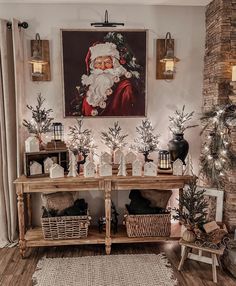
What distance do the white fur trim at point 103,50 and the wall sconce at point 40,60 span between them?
1.65ft

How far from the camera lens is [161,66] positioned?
334cm

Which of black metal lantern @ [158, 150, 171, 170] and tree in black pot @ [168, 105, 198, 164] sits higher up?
tree in black pot @ [168, 105, 198, 164]

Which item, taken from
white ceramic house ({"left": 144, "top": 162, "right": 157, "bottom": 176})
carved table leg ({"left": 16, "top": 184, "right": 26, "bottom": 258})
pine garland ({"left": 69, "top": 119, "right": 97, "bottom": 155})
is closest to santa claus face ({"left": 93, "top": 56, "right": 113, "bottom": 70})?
pine garland ({"left": 69, "top": 119, "right": 97, "bottom": 155})

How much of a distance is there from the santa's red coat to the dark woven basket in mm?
1172

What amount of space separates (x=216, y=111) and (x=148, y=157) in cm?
95

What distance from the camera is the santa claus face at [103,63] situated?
3.28m

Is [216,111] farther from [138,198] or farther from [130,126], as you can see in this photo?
[138,198]

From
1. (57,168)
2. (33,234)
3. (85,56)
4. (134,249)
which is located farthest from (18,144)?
(134,249)

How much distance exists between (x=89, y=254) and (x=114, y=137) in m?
1.29

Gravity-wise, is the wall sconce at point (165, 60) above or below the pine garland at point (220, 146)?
above

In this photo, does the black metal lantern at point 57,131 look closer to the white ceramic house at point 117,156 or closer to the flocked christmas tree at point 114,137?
the flocked christmas tree at point 114,137

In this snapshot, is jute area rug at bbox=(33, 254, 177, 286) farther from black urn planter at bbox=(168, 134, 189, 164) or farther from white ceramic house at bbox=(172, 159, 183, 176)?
black urn planter at bbox=(168, 134, 189, 164)

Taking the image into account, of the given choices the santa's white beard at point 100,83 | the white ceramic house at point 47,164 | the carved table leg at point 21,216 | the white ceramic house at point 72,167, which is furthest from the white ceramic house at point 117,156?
the carved table leg at point 21,216

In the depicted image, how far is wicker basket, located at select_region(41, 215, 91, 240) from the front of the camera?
296 cm
